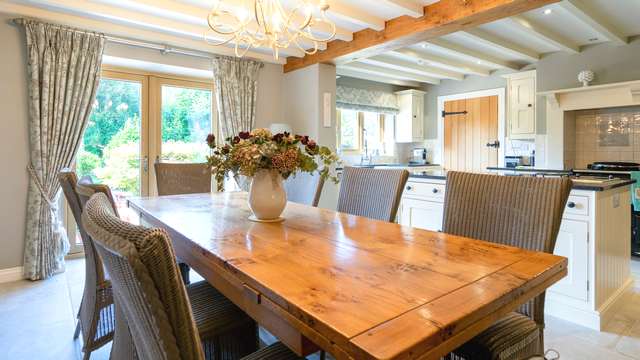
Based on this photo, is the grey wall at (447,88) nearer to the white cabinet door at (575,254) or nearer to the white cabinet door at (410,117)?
the white cabinet door at (410,117)

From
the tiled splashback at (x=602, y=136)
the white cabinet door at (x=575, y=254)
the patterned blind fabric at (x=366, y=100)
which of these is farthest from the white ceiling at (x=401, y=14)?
the white cabinet door at (x=575, y=254)

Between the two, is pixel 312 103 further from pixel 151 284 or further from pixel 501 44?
pixel 151 284

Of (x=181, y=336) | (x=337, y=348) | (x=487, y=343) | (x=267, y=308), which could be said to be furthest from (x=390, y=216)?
(x=181, y=336)

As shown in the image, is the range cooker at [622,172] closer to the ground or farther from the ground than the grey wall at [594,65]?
closer to the ground

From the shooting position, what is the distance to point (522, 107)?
215 inches

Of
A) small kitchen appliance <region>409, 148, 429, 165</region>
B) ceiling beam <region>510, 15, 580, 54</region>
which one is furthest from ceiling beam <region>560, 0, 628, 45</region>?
small kitchen appliance <region>409, 148, 429, 165</region>

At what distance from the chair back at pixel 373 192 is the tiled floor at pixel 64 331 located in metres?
1.22

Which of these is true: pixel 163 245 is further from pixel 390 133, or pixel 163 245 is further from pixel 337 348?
pixel 390 133

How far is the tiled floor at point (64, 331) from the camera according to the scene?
6.66 ft

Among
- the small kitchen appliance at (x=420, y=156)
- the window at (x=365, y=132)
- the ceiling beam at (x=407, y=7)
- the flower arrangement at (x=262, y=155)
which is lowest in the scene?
the flower arrangement at (x=262, y=155)

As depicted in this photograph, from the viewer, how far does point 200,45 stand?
Result: 402 cm

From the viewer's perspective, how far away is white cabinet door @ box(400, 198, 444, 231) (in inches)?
120

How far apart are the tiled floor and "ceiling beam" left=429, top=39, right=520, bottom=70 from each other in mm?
3012

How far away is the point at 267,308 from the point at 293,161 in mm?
884
